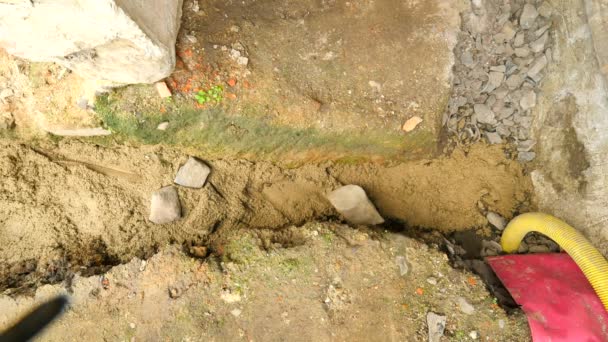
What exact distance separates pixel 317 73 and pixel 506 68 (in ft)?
4.64

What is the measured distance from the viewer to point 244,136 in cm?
248

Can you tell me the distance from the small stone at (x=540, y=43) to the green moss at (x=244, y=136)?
0.96 metres

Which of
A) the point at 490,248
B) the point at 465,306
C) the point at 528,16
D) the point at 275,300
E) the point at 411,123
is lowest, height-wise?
the point at 275,300

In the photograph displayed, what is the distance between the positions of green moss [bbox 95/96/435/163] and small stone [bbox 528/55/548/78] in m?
0.87

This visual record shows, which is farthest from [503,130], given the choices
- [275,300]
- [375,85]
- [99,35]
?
[99,35]

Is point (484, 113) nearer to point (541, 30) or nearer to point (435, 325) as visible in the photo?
point (541, 30)

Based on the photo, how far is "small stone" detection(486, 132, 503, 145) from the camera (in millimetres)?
3117

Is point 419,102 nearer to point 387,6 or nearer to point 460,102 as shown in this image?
point 460,102

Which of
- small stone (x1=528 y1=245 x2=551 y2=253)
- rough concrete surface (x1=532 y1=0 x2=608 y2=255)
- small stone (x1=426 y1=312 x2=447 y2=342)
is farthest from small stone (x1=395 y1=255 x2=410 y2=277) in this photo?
rough concrete surface (x1=532 y1=0 x2=608 y2=255)

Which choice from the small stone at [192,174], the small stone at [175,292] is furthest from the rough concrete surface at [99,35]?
the small stone at [175,292]

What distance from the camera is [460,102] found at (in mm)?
2984

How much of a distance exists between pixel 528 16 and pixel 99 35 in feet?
8.70

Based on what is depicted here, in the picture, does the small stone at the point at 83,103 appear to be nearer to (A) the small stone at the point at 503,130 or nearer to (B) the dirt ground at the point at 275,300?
(B) the dirt ground at the point at 275,300

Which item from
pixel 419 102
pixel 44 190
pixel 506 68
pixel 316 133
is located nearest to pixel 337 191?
pixel 316 133
